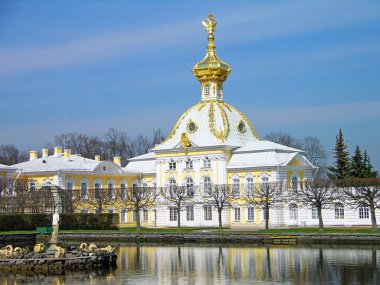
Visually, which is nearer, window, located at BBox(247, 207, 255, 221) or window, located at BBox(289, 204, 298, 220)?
window, located at BBox(289, 204, 298, 220)

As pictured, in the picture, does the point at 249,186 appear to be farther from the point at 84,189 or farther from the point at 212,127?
the point at 84,189

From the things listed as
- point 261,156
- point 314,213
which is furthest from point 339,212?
point 261,156

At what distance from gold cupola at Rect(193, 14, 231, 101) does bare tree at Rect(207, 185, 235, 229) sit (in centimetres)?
914

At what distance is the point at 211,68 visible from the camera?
208 ft

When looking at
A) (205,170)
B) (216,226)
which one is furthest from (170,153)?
(216,226)

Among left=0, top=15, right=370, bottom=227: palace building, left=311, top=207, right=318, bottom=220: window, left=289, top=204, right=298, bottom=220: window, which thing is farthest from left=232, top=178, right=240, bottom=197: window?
left=311, top=207, right=318, bottom=220: window

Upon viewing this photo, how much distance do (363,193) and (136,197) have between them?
50.5 ft

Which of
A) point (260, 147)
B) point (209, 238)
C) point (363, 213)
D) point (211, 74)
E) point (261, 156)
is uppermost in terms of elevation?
point (211, 74)

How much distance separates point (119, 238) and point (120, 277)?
19924 mm

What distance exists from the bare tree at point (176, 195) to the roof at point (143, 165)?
21.0 ft

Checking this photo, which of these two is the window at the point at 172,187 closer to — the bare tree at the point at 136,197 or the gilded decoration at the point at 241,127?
the bare tree at the point at 136,197

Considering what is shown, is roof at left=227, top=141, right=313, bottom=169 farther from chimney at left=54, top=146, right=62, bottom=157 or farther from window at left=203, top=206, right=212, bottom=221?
chimney at left=54, top=146, right=62, bottom=157

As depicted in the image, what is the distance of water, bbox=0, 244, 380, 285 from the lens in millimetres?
26891

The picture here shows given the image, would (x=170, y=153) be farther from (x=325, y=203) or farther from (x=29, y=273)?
(x=29, y=273)
